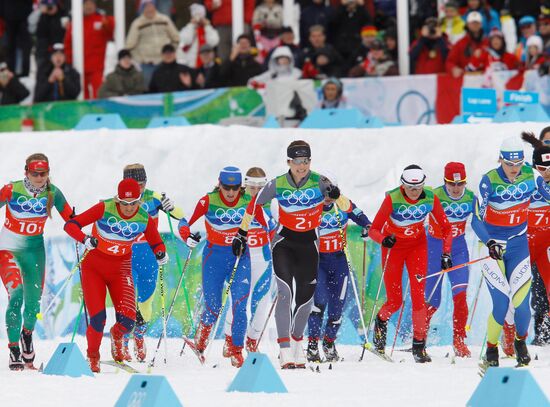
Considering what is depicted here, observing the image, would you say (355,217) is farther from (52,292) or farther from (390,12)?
(390,12)

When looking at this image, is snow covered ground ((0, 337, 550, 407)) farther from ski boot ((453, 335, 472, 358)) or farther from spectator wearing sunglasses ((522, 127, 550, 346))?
spectator wearing sunglasses ((522, 127, 550, 346))

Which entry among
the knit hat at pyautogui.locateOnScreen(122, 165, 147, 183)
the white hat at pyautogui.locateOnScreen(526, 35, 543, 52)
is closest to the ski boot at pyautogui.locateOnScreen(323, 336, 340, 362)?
the knit hat at pyautogui.locateOnScreen(122, 165, 147, 183)

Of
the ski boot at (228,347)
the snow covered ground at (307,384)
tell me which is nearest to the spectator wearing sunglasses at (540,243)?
the snow covered ground at (307,384)

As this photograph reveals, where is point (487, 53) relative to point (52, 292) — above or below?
above

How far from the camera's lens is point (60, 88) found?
20.7 metres

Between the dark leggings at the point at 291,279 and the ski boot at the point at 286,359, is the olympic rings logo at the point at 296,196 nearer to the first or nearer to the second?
the dark leggings at the point at 291,279

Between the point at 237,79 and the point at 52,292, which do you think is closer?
the point at 52,292

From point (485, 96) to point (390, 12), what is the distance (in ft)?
11.0

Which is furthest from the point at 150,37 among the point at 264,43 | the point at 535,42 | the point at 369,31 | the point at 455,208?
the point at 455,208

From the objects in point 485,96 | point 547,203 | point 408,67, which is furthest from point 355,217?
point 408,67

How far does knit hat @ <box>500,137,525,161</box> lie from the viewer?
42.0 ft

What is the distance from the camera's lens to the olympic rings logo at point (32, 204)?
13359mm

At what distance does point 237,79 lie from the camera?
19.8 metres

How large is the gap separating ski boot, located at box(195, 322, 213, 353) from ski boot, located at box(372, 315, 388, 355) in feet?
4.95
